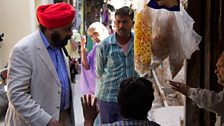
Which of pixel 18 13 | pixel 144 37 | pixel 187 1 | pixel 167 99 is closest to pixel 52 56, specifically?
pixel 144 37

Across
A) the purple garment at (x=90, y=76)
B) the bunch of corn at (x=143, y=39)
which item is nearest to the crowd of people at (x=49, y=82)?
the bunch of corn at (x=143, y=39)

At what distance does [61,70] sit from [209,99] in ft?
3.47

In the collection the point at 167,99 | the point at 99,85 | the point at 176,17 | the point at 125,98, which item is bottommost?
the point at 167,99

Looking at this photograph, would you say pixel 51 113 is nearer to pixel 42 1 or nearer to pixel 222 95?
pixel 222 95

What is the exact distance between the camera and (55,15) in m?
2.61

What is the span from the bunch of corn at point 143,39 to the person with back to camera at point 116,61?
1.28 feet

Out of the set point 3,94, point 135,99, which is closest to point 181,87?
point 135,99

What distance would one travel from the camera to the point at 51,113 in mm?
2695

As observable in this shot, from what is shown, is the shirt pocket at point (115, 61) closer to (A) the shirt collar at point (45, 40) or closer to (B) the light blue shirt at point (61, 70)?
(B) the light blue shirt at point (61, 70)

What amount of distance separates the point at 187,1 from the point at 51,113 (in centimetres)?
126

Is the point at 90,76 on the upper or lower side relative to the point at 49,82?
lower

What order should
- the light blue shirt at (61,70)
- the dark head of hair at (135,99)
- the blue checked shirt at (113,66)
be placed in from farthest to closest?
the blue checked shirt at (113,66) → the light blue shirt at (61,70) → the dark head of hair at (135,99)

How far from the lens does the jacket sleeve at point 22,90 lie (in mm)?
2549

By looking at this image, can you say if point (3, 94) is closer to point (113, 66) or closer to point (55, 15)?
point (113, 66)
